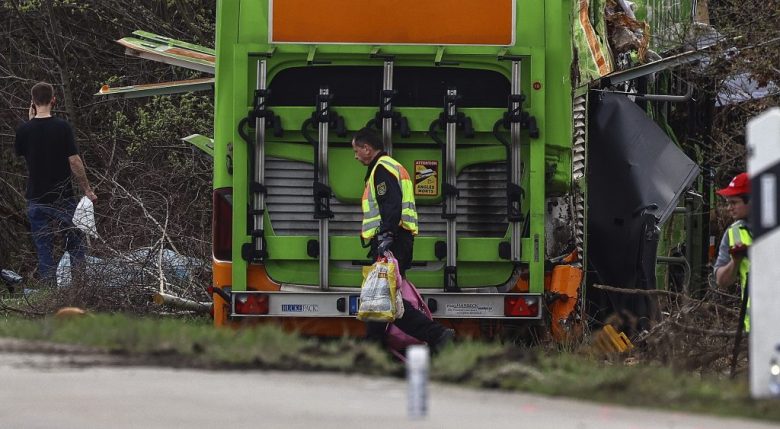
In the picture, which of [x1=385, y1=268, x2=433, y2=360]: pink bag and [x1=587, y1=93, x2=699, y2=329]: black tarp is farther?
[x1=587, y1=93, x2=699, y2=329]: black tarp

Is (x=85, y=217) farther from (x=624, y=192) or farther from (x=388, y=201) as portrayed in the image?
(x=624, y=192)

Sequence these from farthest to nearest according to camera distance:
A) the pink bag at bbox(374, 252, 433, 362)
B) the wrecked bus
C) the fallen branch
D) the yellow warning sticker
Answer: the fallen branch < the yellow warning sticker < the wrecked bus < the pink bag at bbox(374, 252, 433, 362)

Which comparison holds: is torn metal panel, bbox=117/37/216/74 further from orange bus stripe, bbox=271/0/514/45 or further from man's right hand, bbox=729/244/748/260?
man's right hand, bbox=729/244/748/260

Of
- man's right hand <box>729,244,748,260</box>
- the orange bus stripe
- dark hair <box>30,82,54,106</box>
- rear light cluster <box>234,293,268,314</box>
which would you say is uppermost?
the orange bus stripe

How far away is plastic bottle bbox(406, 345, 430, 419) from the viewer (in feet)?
16.4

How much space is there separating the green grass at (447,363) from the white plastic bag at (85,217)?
5.76 meters

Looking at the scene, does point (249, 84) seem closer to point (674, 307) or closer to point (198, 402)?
point (674, 307)

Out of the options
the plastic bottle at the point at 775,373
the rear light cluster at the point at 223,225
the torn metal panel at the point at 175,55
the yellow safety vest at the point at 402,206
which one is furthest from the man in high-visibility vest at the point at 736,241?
the torn metal panel at the point at 175,55

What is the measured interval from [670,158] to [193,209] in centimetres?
433

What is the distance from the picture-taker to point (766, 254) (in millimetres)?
5742

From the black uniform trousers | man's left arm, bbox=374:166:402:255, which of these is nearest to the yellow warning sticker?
the black uniform trousers

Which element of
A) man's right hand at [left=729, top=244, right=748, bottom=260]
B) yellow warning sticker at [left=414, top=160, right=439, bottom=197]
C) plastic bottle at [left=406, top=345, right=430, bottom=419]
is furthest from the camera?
yellow warning sticker at [left=414, top=160, right=439, bottom=197]

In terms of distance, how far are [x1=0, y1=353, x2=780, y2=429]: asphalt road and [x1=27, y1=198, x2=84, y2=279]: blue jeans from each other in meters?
6.71

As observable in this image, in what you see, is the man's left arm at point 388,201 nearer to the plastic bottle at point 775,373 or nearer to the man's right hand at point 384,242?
the man's right hand at point 384,242
